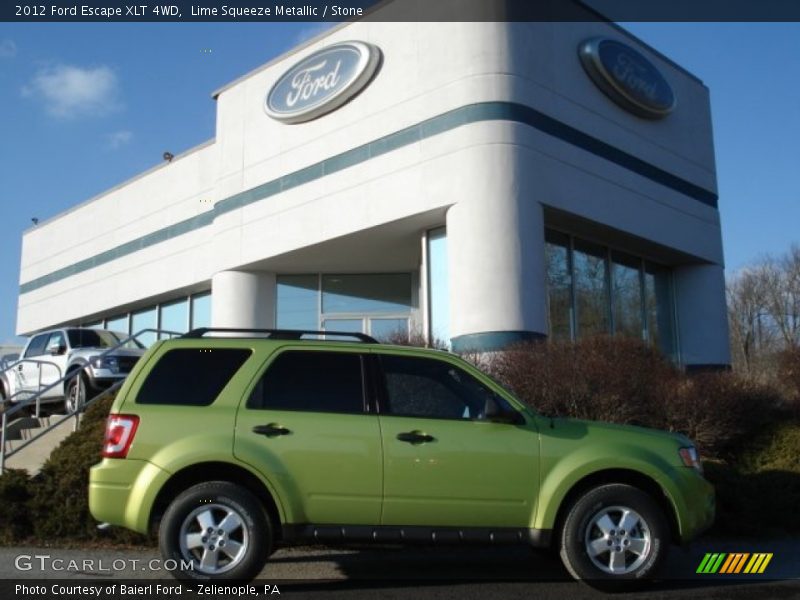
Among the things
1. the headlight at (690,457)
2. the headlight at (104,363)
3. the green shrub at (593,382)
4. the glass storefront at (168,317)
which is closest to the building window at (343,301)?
the glass storefront at (168,317)

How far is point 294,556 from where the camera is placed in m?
7.98

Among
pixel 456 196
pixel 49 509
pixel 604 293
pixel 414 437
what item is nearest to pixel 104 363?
pixel 49 509

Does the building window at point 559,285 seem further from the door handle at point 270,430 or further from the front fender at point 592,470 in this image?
the door handle at point 270,430

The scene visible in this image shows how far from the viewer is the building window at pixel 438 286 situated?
676 inches

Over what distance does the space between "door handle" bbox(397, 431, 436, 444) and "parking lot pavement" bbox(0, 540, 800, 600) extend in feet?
2.98

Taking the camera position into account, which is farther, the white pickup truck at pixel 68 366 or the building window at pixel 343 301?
the building window at pixel 343 301

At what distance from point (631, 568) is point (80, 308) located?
24.9 metres

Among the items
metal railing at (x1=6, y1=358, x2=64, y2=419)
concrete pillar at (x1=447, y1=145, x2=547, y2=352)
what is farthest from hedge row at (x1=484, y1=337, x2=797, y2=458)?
metal railing at (x1=6, y1=358, x2=64, y2=419)

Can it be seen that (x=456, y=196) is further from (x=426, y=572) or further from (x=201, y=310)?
(x=201, y=310)

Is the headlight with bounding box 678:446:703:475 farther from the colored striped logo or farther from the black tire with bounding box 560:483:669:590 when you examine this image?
the colored striped logo

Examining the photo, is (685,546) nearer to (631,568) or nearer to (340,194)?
(631,568)

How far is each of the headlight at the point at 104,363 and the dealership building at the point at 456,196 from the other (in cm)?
613

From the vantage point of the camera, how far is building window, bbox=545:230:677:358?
60.6 ft

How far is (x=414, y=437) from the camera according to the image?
20.9 ft
